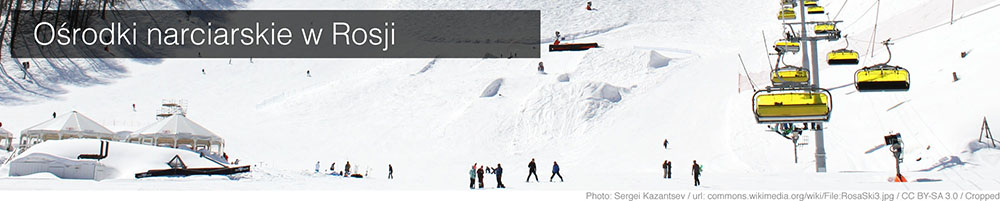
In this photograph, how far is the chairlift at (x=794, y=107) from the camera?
15414 mm

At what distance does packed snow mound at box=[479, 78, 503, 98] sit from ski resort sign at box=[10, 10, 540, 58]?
10.8 metres

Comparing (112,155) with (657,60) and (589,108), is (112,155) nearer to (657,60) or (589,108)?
(589,108)

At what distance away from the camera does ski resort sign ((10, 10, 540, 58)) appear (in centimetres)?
5766

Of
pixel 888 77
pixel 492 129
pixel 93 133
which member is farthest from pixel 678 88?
pixel 93 133

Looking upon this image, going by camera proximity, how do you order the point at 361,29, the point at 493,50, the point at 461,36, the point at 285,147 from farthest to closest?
the point at 361,29 < the point at 461,36 < the point at 493,50 < the point at 285,147

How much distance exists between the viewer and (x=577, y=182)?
21.1m

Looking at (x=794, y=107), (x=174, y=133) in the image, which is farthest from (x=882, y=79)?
(x=174, y=133)

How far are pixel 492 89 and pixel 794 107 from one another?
26553 millimetres

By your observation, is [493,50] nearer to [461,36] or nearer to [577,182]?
[461,36]

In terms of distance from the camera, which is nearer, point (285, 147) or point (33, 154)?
point (33, 154)

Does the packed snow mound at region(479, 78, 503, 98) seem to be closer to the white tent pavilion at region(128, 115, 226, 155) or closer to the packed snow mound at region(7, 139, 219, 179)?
the white tent pavilion at region(128, 115, 226, 155)

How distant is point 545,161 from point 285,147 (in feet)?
42.8

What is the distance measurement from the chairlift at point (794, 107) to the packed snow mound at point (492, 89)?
2583 centimetres

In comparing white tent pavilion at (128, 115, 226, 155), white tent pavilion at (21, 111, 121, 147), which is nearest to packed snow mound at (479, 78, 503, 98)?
white tent pavilion at (128, 115, 226, 155)
